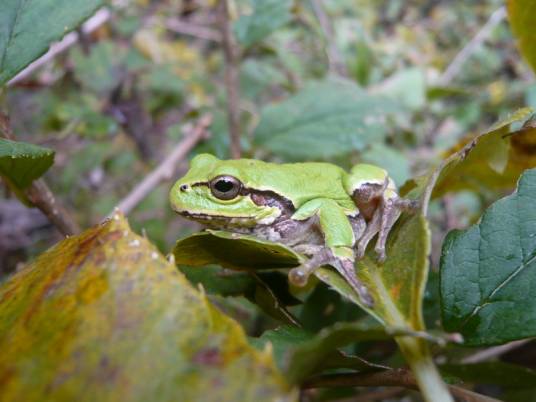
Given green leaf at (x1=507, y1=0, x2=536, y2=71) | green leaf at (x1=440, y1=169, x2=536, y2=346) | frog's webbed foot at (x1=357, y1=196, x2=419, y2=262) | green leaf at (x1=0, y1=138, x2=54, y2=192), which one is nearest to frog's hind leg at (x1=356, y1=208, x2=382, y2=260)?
frog's webbed foot at (x1=357, y1=196, x2=419, y2=262)

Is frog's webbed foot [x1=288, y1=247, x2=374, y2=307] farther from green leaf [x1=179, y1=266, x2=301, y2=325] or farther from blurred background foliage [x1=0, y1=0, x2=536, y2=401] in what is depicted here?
blurred background foliage [x1=0, y1=0, x2=536, y2=401]

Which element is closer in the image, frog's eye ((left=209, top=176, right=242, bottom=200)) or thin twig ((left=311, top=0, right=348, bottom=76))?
frog's eye ((left=209, top=176, right=242, bottom=200))

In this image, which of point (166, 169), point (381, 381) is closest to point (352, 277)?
point (381, 381)

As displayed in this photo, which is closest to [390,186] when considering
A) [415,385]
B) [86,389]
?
[415,385]

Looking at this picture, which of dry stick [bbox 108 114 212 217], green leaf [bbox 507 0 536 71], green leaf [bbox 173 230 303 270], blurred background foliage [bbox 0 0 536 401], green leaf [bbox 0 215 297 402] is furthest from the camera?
blurred background foliage [bbox 0 0 536 401]

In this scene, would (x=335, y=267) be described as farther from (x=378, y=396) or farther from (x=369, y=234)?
(x=378, y=396)

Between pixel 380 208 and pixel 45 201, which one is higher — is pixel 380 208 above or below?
below
